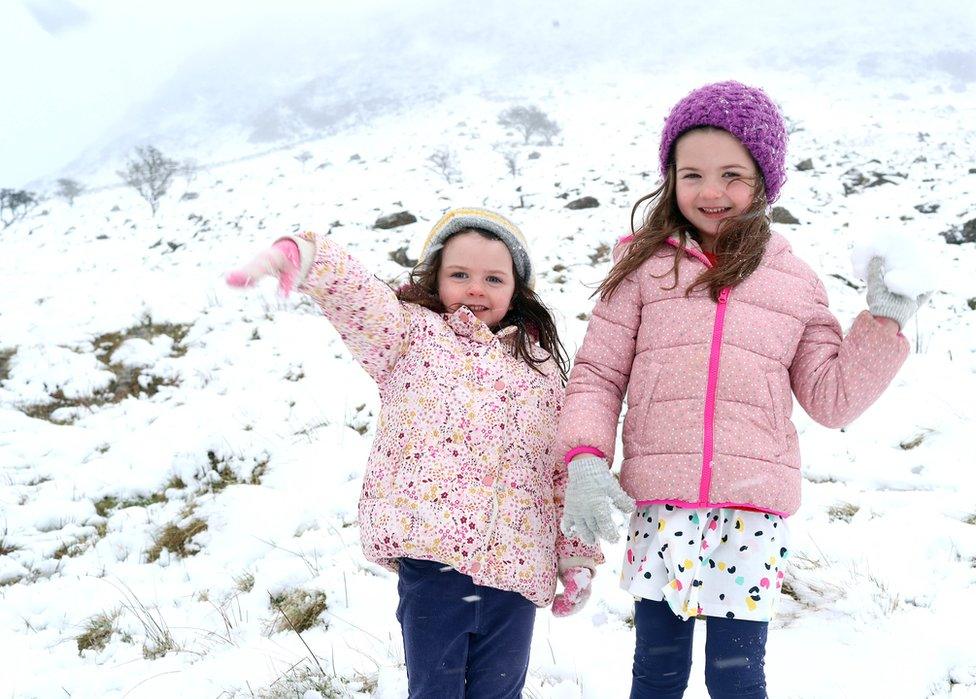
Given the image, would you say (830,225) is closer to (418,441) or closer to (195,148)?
(418,441)

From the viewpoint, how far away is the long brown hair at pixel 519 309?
84.0 inches

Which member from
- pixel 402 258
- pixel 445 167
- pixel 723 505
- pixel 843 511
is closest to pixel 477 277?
pixel 723 505

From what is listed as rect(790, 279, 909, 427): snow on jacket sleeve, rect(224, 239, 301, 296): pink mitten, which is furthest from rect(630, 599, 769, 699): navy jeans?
rect(224, 239, 301, 296): pink mitten

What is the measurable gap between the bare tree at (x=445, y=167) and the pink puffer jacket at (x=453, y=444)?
18954 mm

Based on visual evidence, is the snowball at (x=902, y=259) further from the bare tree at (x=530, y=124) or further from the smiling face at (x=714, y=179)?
the bare tree at (x=530, y=124)

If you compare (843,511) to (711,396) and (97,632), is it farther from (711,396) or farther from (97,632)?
(97,632)

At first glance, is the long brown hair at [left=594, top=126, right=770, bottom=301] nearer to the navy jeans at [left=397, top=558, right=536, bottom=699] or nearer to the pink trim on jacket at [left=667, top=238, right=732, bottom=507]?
the pink trim on jacket at [left=667, top=238, right=732, bottom=507]

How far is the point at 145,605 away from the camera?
117 inches

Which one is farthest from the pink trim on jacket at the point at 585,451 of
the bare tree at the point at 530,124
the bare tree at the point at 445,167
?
the bare tree at the point at 530,124

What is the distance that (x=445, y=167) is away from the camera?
2117 centimetres

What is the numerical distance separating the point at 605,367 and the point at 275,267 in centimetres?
103

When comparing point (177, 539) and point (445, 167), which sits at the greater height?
point (445, 167)

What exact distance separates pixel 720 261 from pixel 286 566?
2.73m

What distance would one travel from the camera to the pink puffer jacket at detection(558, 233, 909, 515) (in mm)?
1566
